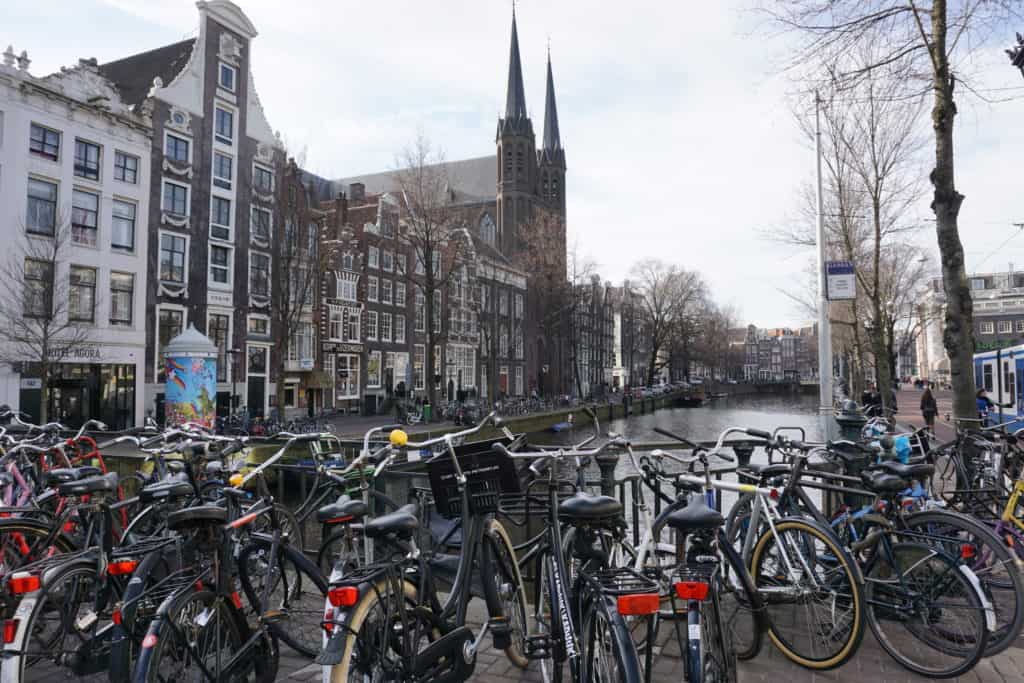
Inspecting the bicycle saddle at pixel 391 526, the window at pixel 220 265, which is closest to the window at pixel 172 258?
the window at pixel 220 265

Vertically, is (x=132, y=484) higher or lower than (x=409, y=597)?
lower

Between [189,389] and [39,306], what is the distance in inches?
240

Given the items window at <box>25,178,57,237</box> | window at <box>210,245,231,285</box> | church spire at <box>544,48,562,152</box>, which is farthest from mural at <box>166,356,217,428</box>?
church spire at <box>544,48,562,152</box>

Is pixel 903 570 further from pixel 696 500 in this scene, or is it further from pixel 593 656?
pixel 593 656

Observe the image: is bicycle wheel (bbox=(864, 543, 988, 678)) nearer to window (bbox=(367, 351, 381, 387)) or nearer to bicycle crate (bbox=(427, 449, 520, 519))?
Result: bicycle crate (bbox=(427, 449, 520, 519))

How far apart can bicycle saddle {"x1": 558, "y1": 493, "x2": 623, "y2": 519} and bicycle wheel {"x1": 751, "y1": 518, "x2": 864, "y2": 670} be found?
1.17 meters

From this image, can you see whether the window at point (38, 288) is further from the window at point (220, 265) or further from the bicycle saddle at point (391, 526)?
the bicycle saddle at point (391, 526)

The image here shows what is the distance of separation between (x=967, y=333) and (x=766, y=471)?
4619 millimetres

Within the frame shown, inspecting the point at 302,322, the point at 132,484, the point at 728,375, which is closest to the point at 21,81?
the point at 302,322

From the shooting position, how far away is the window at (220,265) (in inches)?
1147

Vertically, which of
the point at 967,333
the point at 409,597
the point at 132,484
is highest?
the point at 967,333

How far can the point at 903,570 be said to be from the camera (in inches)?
144

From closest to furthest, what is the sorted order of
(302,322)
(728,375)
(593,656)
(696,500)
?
(593,656) < (696,500) < (302,322) < (728,375)

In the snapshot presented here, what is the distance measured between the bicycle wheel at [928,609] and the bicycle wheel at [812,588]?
0.76 ft
